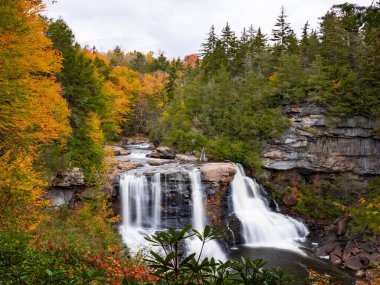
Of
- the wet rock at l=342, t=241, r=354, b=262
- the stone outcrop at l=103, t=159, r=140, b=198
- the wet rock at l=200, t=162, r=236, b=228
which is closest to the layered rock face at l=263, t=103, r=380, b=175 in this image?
the wet rock at l=200, t=162, r=236, b=228

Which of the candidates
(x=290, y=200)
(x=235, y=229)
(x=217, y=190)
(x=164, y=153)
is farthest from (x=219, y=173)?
(x=164, y=153)

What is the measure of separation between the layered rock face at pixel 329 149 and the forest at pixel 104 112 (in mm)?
971

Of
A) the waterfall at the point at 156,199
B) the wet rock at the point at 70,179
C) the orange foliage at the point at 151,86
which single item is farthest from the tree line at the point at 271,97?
the orange foliage at the point at 151,86

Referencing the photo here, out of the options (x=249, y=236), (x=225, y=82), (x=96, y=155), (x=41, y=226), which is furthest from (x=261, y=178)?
→ (x=41, y=226)

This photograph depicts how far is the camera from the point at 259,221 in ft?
66.6

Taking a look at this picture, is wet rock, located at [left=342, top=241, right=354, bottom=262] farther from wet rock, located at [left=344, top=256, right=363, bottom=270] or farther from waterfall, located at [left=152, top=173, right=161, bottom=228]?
waterfall, located at [left=152, top=173, right=161, bottom=228]

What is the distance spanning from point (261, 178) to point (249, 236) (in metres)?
6.75

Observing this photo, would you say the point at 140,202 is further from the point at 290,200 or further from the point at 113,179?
the point at 290,200

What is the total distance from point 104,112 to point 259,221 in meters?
15.1

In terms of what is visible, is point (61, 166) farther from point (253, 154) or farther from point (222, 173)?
point (253, 154)

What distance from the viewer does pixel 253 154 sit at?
25.4m

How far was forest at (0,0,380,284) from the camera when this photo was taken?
8031 mm

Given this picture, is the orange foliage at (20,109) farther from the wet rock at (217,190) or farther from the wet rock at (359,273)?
the wet rock at (359,273)

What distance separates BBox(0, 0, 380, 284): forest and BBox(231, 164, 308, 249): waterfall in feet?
8.91
